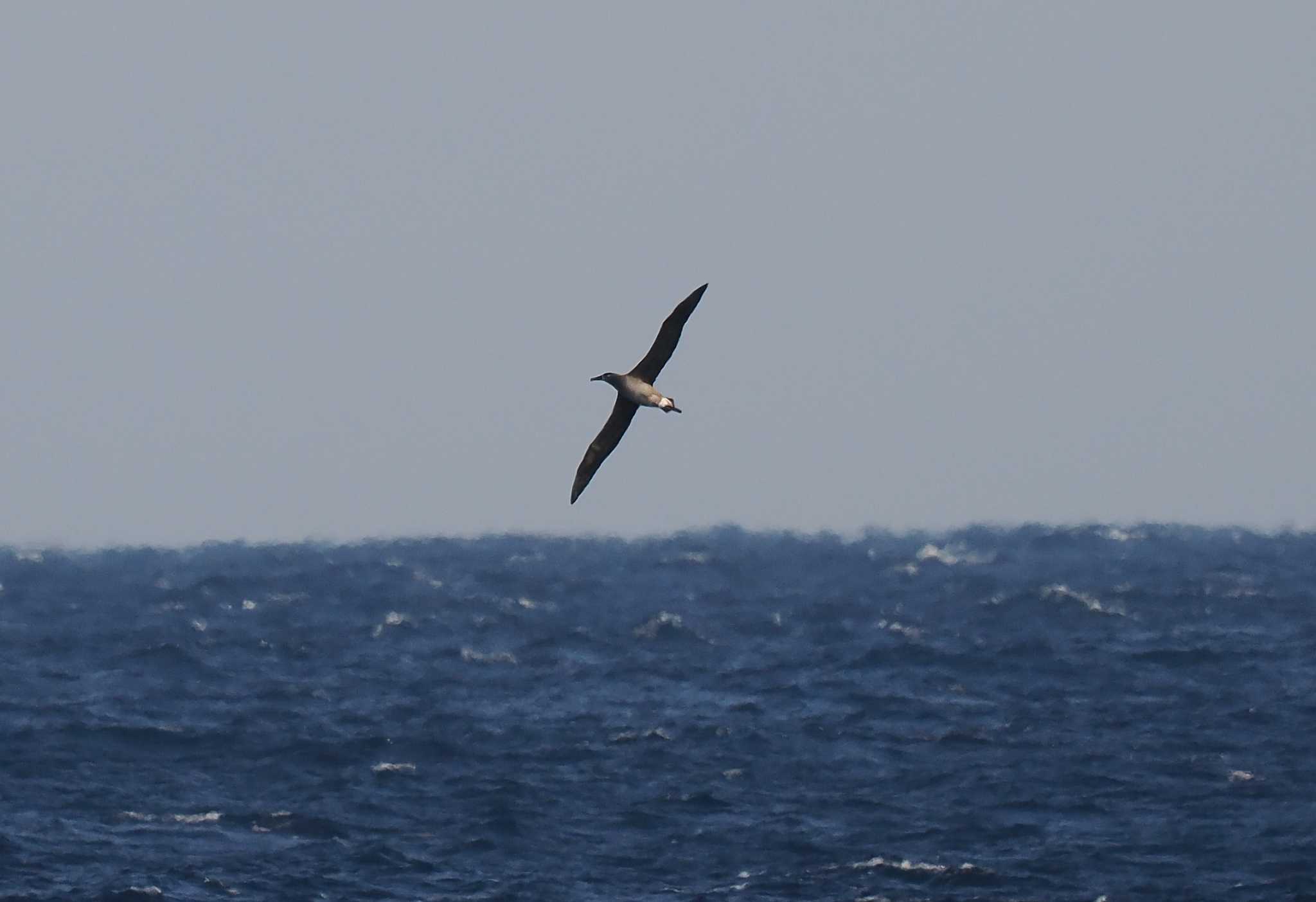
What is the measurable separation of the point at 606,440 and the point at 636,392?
1.08 meters

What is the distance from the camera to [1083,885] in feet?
105

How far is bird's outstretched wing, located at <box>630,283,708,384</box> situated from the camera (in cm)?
1892

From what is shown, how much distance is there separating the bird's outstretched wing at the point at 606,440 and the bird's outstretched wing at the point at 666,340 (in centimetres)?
62

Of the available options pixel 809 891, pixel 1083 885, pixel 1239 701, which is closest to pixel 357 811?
pixel 809 891

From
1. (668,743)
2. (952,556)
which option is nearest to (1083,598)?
(668,743)

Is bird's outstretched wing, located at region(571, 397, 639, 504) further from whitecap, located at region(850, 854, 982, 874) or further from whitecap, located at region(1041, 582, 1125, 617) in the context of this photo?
Result: whitecap, located at region(1041, 582, 1125, 617)

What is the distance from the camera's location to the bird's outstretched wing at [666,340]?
18.9 metres

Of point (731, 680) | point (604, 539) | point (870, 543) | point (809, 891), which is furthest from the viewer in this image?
point (604, 539)

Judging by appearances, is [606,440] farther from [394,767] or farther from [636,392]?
[394,767]

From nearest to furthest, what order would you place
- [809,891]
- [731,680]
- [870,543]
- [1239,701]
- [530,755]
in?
[809,891]
[530,755]
[1239,701]
[731,680]
[870,543]

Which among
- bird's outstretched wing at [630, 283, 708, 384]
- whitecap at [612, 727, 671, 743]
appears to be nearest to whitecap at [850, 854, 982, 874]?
whitecap at [612, 727, 671, 743]

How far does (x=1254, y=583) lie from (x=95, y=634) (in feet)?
141

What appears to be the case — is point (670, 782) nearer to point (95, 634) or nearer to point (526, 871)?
point (526, 871)

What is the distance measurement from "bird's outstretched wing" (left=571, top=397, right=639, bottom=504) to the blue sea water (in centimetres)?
1328
